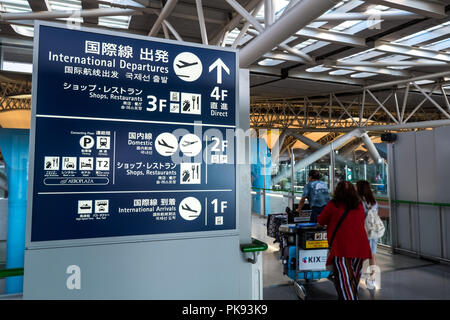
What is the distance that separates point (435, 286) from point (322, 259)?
2065 mm

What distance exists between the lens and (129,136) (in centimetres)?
256

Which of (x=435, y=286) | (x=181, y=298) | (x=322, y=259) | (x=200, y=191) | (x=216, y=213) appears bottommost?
(x=435, y=286)

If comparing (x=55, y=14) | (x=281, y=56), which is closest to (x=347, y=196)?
(x=55, y=14)

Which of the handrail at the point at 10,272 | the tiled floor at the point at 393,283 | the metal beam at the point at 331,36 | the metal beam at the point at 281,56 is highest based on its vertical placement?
the metal beam at the point at 281,56

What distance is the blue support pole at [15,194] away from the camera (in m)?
3.99

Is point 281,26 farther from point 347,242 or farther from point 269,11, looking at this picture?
point 347,242

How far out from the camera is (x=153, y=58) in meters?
2.68

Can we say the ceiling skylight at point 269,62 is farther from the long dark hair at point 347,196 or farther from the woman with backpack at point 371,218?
the long dark hair at point 347,196

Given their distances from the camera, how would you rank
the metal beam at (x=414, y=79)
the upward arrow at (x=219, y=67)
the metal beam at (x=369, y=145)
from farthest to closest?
the metal beam at (x=369, y=145), the metal beam at (x=414, y=79), the upward arrow at (x=219, y=67)

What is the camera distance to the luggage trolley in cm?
533

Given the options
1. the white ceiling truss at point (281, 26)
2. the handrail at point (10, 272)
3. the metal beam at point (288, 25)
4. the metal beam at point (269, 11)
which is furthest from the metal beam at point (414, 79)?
the handrail at point (10, 272)

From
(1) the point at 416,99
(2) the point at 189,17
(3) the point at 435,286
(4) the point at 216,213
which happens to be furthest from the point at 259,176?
(1) the point at 416,99
